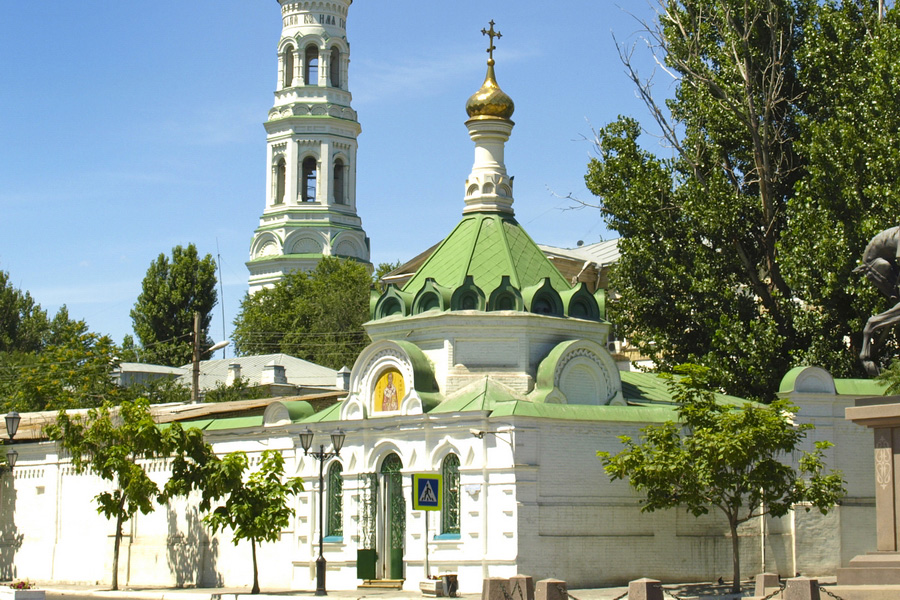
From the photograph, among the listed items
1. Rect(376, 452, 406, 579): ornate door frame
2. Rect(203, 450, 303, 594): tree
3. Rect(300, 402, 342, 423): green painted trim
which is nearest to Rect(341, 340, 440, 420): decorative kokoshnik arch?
Rect(300, 402, 342, 423): green painted trim

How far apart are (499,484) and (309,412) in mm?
6649

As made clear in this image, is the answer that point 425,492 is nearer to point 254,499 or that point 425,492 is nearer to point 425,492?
point 425,492

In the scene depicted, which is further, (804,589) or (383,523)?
(383,523)

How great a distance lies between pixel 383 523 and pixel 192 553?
→ 597 centimetres

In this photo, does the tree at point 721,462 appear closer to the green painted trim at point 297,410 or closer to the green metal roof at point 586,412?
the green metal roof at point 586,412

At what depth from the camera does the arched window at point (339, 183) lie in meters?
73.5

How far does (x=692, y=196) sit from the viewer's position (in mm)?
33375

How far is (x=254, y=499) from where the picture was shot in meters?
27.0

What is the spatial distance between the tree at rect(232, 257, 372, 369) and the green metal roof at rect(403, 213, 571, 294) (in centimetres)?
3446

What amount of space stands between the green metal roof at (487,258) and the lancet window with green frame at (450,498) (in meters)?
3.75

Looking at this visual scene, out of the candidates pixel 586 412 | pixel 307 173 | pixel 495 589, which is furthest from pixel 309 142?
pixel 495 589

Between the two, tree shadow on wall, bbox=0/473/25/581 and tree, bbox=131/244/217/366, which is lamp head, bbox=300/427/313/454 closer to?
tree shadow on wall, bbox=0/473/25/581

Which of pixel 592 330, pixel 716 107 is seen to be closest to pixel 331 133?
pixel 716 107

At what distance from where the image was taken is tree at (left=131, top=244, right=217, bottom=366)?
236 ft
